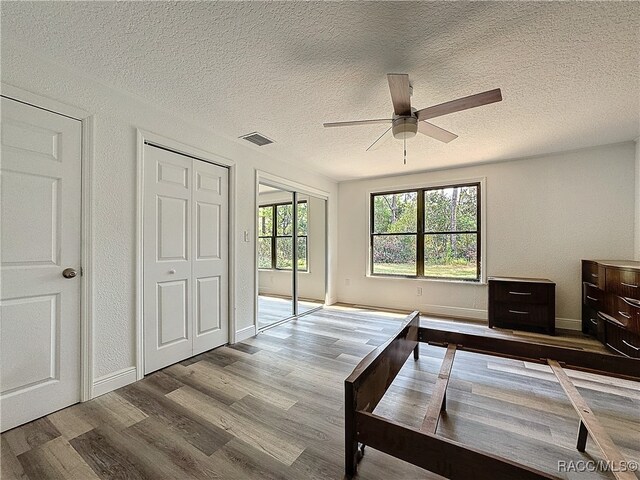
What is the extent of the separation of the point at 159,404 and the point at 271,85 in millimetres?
2549

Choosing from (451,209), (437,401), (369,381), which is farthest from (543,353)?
(451,209)

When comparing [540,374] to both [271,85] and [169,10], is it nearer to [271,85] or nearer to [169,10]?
[271,85]

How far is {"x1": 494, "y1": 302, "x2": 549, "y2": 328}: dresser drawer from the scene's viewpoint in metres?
3.49

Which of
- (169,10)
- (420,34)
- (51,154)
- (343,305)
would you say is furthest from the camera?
(343,305)

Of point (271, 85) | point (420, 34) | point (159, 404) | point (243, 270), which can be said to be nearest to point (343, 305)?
point (243, 270)

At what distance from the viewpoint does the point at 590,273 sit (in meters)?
3.31

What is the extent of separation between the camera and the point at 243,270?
335 cm

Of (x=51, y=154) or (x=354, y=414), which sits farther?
(x=51, y=154)

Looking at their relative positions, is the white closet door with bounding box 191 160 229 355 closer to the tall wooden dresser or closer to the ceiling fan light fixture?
the ceiling fan light fixture

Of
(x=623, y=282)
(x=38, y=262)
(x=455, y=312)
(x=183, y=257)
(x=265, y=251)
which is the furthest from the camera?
(x=265, y=251)

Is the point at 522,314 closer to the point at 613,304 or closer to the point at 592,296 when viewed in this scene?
the point at 592,296

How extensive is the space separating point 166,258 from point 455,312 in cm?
415

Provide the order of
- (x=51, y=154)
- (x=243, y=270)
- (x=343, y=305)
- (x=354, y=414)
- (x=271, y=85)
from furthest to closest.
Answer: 1. (x=343, y=305)
2. (x=243, y=270)
3. (x=271, y=85)
4. (x=51, y=154)
5. (x=354, y=414)

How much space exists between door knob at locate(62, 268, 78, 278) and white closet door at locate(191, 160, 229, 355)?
3.19 ft
